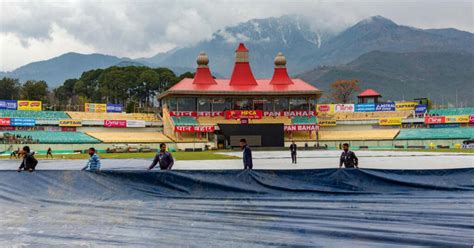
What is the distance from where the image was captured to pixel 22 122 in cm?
6850

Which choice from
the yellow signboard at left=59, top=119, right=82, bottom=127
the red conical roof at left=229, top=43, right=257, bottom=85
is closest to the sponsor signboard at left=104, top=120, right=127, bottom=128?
the yellow signboard at left=59, top=119, right=82, bottom=127

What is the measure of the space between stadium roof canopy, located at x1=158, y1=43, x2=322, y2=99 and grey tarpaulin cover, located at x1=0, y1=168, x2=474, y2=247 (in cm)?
6015

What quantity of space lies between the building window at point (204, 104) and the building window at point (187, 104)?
101 cm

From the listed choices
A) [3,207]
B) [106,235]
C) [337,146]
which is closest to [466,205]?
[106,235]

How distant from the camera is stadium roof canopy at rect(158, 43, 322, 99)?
74.6 metres

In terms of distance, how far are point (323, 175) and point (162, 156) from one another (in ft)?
18.4

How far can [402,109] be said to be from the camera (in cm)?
8519

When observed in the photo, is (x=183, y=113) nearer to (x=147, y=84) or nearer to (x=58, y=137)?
(x=58, y=137)

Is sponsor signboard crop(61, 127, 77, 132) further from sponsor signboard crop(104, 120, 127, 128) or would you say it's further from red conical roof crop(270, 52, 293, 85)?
red conical roof crop(270, 52, 293, 85)

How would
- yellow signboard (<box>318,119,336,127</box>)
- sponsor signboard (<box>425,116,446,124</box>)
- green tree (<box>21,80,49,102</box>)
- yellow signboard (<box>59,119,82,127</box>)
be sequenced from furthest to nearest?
green tree (<box>21,80,49,102</box>), yellow signboard (<box>318,119,336,127</box>), sponsor signboard (<box>425,116,446,124</box>), yellow signboard (<box>59,119,82,127</box>)

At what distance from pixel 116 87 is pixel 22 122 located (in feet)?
147

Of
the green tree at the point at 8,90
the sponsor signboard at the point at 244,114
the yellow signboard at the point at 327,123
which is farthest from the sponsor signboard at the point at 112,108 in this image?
the yellow signboard at the point at 327,123

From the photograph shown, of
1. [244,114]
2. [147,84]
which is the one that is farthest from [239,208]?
[147,84]

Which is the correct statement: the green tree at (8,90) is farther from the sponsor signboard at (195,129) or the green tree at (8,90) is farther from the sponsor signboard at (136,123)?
the sponsor signboard at (195,129)
